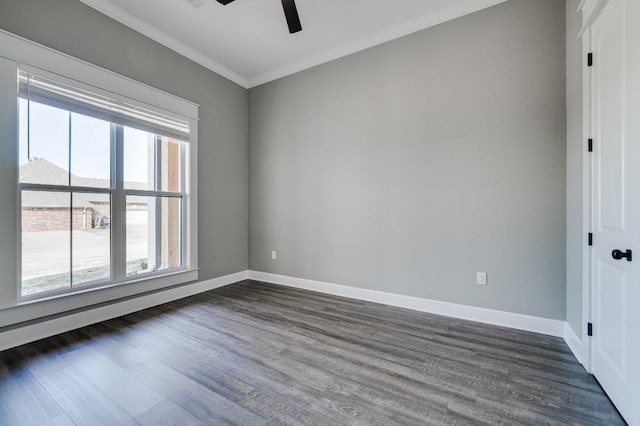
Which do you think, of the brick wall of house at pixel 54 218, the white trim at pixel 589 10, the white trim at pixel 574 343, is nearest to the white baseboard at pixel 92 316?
the brick wall of house at pixel 54 218

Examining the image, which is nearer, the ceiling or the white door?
the white door

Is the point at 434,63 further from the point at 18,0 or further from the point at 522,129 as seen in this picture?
the point at 18,0

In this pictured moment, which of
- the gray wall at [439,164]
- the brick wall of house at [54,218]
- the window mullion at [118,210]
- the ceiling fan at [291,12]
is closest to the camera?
the ceiling fan at [291,12]

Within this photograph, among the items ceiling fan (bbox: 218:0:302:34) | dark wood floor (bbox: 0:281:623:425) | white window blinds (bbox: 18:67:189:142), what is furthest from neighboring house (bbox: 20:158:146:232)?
ceiling fan (bbox: 218:0:302:34)

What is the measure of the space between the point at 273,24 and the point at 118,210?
2.74m

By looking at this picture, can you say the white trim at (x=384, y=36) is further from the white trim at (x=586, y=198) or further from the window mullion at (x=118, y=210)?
the window mullion at (x=118, y=210)

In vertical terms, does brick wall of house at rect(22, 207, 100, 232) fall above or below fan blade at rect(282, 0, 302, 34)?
below

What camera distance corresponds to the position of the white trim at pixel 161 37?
263 centimetres

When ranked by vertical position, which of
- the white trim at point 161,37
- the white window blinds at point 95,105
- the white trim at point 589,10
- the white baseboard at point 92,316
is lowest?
the white baseboard at point 92,316

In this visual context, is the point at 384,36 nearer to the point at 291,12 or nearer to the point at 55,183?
the point at 291,12

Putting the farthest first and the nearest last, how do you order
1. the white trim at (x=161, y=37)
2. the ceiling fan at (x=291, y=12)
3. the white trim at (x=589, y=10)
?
the white trim at (x=161, y=37), the ceiling fan at (x=291, y=12), the white trim at (x=589, y=10)

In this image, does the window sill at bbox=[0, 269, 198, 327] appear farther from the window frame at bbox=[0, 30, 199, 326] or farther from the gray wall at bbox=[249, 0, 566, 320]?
the gray wall at bbox=[249, 0, 566, 320]

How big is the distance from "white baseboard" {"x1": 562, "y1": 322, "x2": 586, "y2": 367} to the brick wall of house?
444cm

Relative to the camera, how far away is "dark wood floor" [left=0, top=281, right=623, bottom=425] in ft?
4.76
